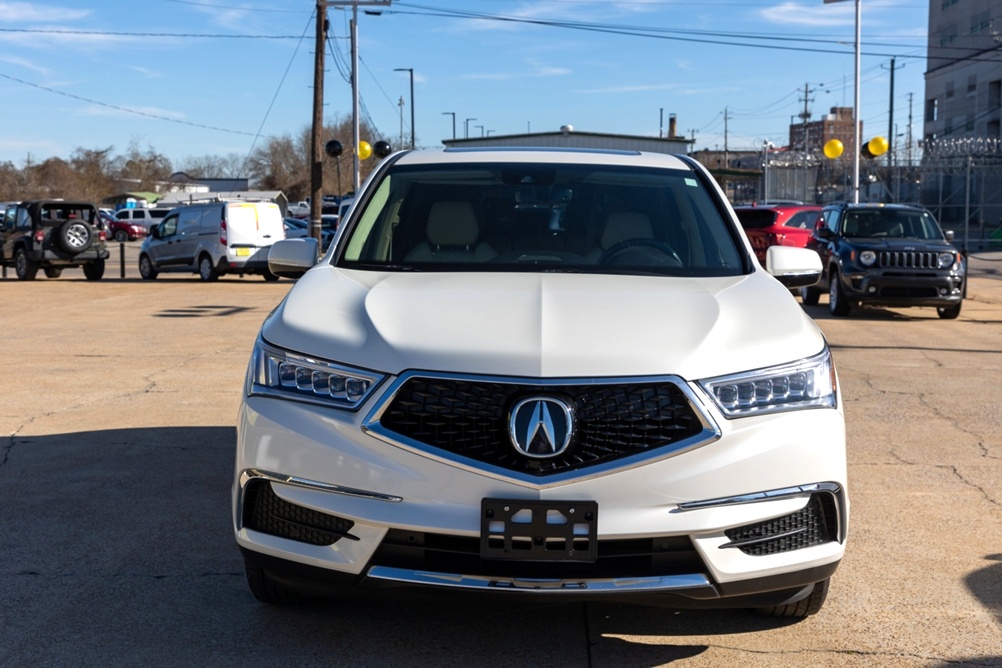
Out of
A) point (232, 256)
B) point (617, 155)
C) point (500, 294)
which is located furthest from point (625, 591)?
point (232, 256)

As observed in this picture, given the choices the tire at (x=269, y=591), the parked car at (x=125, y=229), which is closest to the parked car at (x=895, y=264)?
the tire at (x=269, y=591)

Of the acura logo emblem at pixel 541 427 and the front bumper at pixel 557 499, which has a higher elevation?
the acura logo emblem at pixel 541 427

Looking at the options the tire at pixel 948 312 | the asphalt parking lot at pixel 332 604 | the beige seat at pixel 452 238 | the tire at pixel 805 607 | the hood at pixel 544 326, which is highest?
the beige seat at pixel 452 238

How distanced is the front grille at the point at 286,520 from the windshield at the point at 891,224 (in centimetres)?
1488

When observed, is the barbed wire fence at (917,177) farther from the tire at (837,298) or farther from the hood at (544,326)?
the hood at (544,326)

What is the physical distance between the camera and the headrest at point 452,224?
4980 mm

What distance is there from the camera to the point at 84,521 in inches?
215

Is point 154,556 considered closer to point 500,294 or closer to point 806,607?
point 500,294

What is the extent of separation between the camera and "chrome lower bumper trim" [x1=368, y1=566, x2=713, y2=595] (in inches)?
131

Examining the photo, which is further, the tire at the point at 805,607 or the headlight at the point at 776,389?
the tire at the point at 805,607

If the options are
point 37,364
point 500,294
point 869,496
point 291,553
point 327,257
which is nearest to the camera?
point 291,553

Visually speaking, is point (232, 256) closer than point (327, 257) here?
No

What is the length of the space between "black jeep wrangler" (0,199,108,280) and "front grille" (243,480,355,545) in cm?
2474

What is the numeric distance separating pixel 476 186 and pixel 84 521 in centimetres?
241
